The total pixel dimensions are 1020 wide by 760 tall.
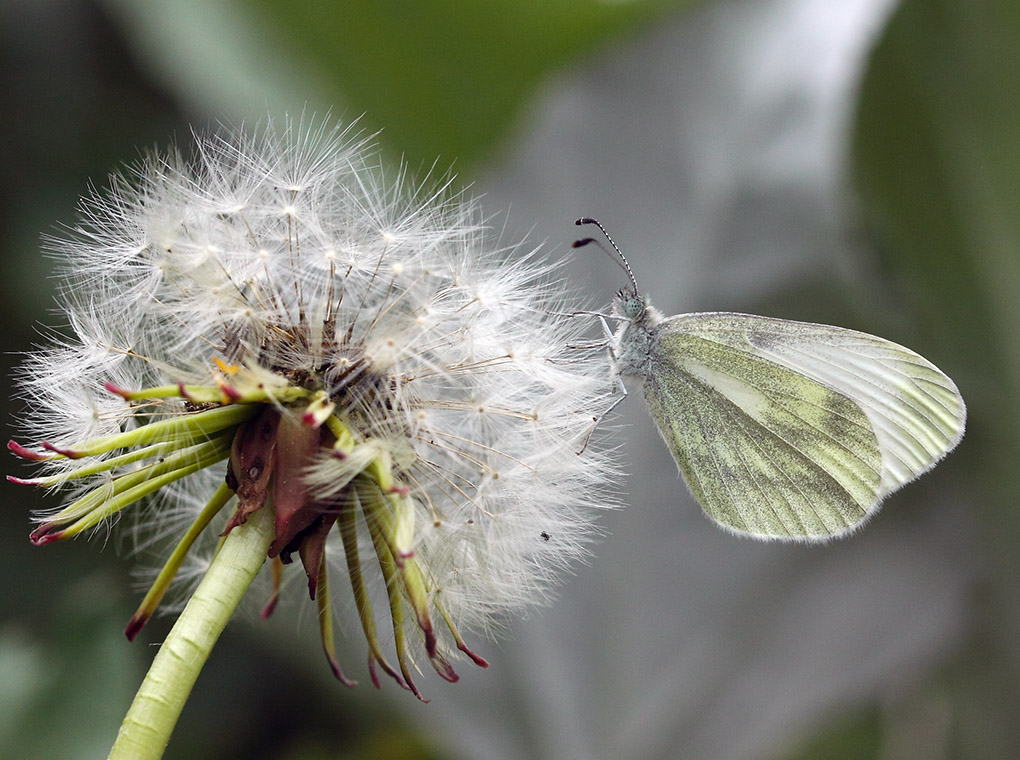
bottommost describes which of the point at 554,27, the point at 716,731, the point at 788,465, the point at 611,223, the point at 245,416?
the point at 716,731

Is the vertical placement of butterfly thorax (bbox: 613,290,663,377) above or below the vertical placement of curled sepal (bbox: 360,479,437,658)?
above

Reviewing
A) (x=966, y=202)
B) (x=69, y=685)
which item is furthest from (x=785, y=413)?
(x=69, y=685)

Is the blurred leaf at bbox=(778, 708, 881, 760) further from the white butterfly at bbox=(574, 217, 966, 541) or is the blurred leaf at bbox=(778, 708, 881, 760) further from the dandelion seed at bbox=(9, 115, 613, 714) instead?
the dandelion seed at bbox=(9, 115, 613, 714)

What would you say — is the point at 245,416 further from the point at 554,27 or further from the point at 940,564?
the point at 940,564

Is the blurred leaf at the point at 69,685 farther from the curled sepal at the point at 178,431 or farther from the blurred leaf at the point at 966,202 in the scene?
the blurred leaf at the point at 966,202

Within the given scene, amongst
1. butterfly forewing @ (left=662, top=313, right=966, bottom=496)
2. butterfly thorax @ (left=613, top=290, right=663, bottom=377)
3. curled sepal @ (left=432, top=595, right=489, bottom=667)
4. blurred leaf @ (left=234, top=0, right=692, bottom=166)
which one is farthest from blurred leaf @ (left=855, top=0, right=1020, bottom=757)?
curled sepal @ (left=432, top=595, right=489, bottom=667)

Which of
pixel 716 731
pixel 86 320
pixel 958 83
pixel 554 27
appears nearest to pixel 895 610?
pixel 716 731
